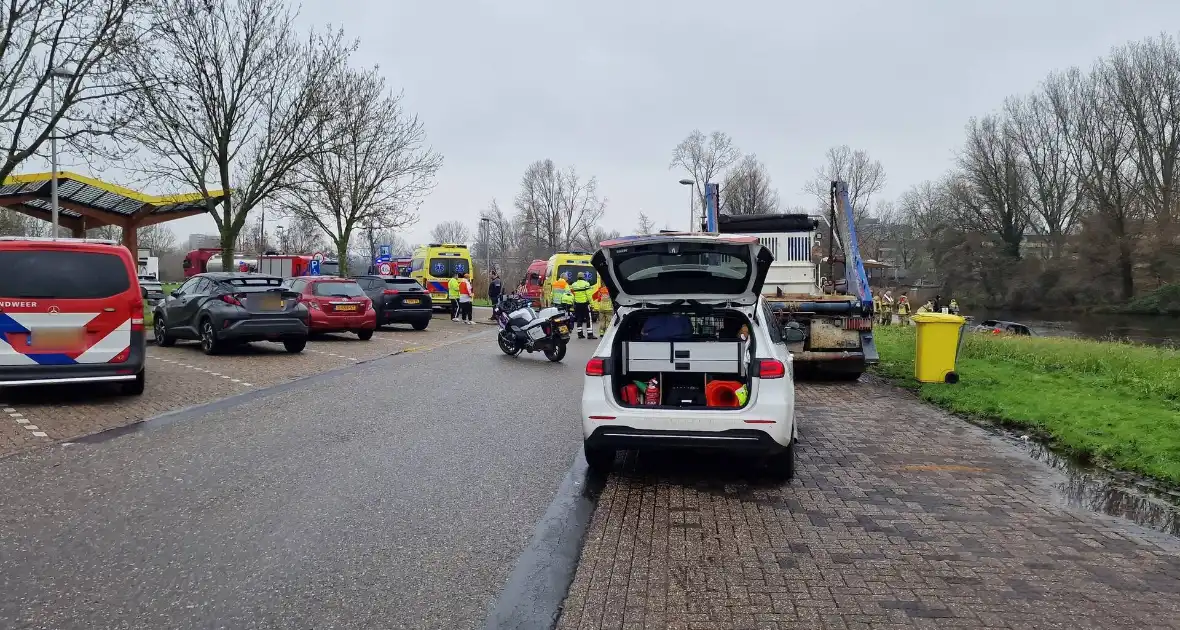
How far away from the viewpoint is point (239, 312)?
14.2 meters

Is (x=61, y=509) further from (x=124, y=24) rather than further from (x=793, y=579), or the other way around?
(x=124, y=24)

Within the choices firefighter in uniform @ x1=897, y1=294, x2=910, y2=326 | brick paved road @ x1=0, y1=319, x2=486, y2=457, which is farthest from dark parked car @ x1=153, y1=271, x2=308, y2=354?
firefighter in uniform @ x1=897, y1=294, x2=910, y2=326

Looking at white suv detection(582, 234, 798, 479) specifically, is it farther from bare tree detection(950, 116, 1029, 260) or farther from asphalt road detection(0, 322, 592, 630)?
bare tree detection(950, 116, 1029, 260)

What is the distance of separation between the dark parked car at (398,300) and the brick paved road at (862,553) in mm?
15531

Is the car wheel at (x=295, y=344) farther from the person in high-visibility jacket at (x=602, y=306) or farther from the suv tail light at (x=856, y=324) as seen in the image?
the suv tail light at (x=856, y=324)

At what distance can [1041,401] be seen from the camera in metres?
9.65

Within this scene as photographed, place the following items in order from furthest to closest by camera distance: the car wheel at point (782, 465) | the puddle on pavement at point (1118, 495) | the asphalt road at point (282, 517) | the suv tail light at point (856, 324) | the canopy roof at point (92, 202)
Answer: the canopy roof at point (92, 202)
the suv tail light at point (856, 324)
the car wheel at point (782, 465)
the puddle on pavement at point (1118, 495)
the asphalt road at point (282, 517)

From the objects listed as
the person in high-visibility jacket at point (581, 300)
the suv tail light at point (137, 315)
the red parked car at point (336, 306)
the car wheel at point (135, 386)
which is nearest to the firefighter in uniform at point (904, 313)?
the person in high-visibility jacket at point (581, 300)

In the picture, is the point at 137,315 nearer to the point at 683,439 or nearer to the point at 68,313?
the point at 68,313

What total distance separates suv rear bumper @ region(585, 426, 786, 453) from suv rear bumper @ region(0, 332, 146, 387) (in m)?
6.24

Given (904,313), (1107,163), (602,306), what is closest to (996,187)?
(1107,163)

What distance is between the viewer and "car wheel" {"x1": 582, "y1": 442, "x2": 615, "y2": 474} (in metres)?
6.25

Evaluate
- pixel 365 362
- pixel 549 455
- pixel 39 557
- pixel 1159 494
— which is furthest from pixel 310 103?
pixel 1159 494

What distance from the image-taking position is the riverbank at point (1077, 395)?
7254mm
